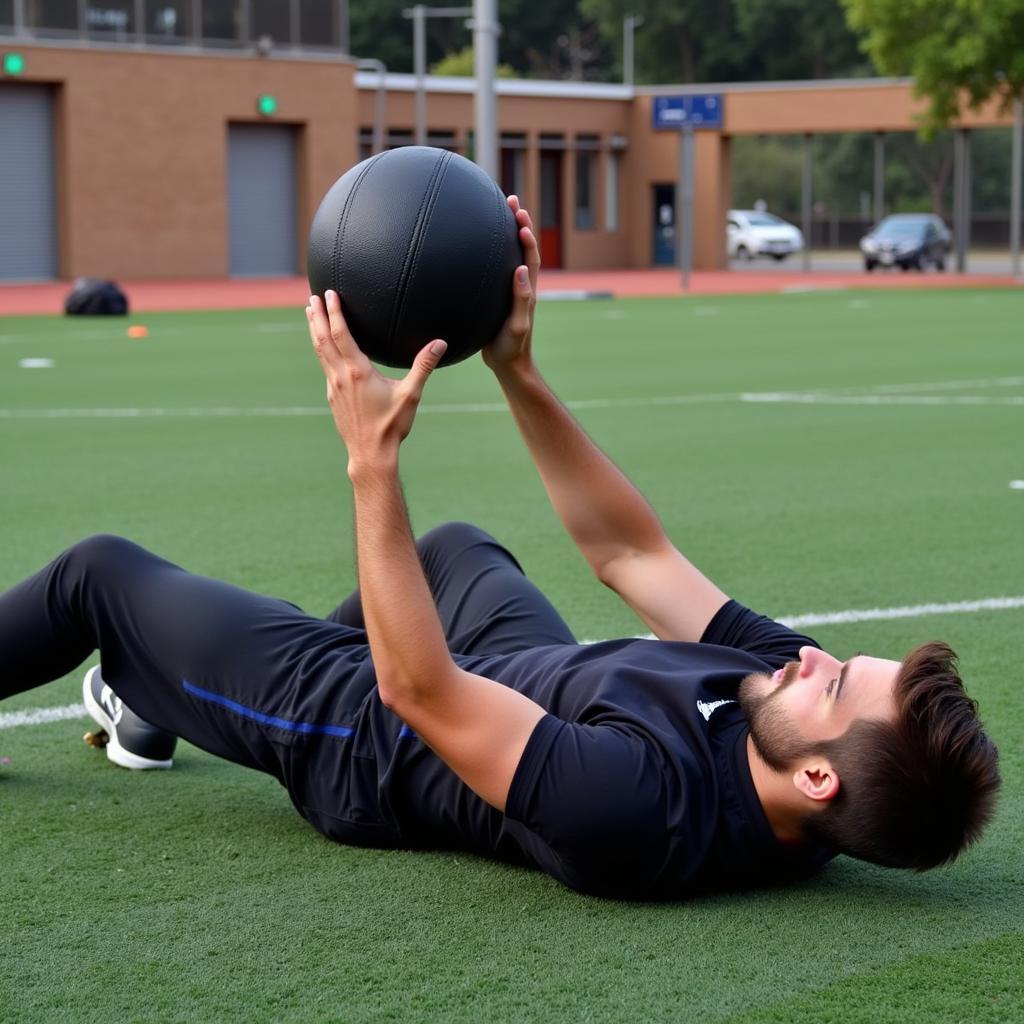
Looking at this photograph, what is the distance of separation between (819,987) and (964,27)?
35.3m

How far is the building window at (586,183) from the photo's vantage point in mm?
50253

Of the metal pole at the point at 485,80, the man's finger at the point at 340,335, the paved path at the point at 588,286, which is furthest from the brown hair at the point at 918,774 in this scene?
the paved path at the point at 588,286

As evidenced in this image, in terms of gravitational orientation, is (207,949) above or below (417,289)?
below

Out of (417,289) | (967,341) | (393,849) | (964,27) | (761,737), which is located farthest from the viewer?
(964,27)

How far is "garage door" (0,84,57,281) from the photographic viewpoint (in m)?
36.3

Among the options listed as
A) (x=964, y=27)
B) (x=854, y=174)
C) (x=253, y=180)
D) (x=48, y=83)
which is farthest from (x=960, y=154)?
(x=854, y=174)

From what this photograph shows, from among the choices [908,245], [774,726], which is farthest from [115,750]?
[908,245]

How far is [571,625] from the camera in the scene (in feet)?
19.9

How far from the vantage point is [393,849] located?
382cm

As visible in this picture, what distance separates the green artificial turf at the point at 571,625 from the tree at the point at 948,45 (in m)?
20.5

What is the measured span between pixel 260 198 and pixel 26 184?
594 cm

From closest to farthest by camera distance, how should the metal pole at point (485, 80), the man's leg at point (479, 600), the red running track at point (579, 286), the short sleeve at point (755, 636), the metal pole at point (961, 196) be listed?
the short sleeve at point (755, 636), the man's leg at point (479, 600), the metal pole at point (485, 80), the red running track at point (579, 286), the metal pole at point (961, 196)

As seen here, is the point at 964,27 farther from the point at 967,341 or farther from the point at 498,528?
the point at 498,528

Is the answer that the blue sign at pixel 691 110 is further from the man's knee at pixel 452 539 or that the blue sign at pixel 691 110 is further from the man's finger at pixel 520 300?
the man's finger at pixel 520 300
